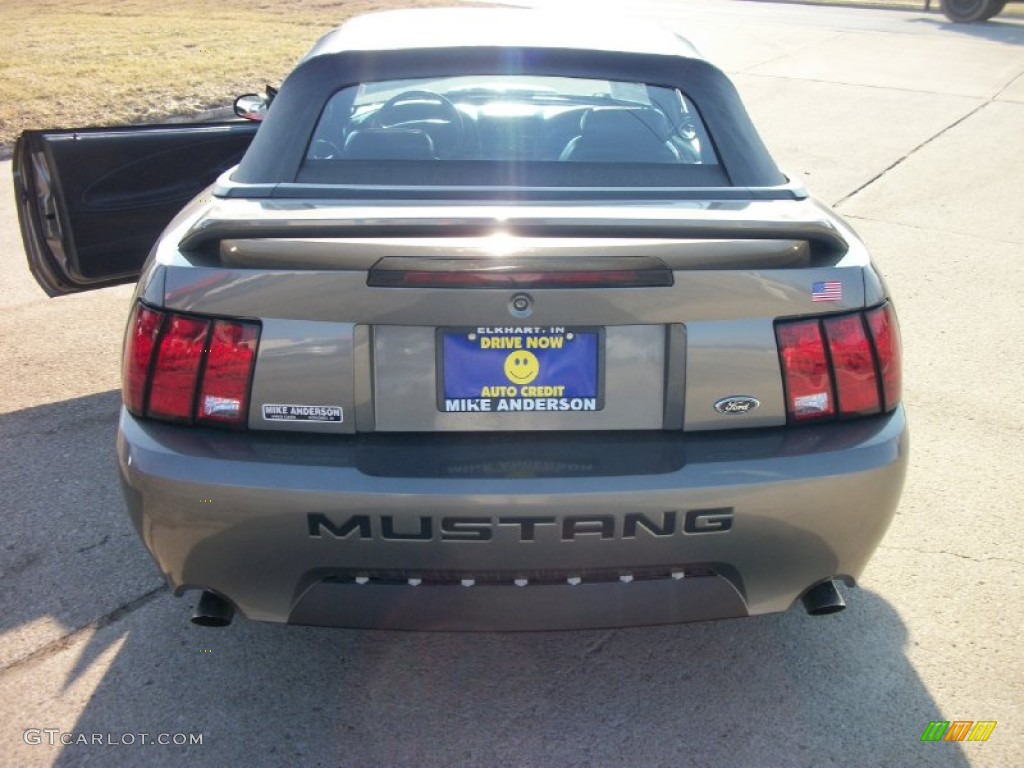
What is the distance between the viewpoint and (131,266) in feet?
15.8

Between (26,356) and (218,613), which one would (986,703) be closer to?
(218,613)

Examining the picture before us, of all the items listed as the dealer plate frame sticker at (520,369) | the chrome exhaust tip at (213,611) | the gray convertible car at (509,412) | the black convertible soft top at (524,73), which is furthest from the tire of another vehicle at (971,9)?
the chrome exhaust tip at (213,611)

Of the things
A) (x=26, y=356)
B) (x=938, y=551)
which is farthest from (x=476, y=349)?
(x=26, y=356)

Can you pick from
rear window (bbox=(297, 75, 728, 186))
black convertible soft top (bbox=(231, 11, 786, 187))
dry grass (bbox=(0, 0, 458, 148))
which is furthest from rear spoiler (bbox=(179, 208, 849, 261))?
dry grass (bbox=(0, 0, 458, 148))

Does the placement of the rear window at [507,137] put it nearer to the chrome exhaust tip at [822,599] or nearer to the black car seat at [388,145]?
the black car seat at [388,145]

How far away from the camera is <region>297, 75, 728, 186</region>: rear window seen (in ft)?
10.7

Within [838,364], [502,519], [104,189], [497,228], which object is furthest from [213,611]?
[104,189]

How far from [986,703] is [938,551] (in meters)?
0.86

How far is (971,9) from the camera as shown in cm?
2581

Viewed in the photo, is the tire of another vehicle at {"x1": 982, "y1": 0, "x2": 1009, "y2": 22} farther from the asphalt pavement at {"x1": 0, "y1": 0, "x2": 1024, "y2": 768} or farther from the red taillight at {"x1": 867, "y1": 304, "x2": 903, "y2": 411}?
the red taillight at {"x1": 867, "y1": 304, "x2": 903, "y2": 411}

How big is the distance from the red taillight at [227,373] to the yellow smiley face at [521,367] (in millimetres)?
600

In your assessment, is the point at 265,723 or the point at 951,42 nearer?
the point at 265,723

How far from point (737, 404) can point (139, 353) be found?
146 cm

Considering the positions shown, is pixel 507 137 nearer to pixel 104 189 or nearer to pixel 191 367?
pixel 191 367
